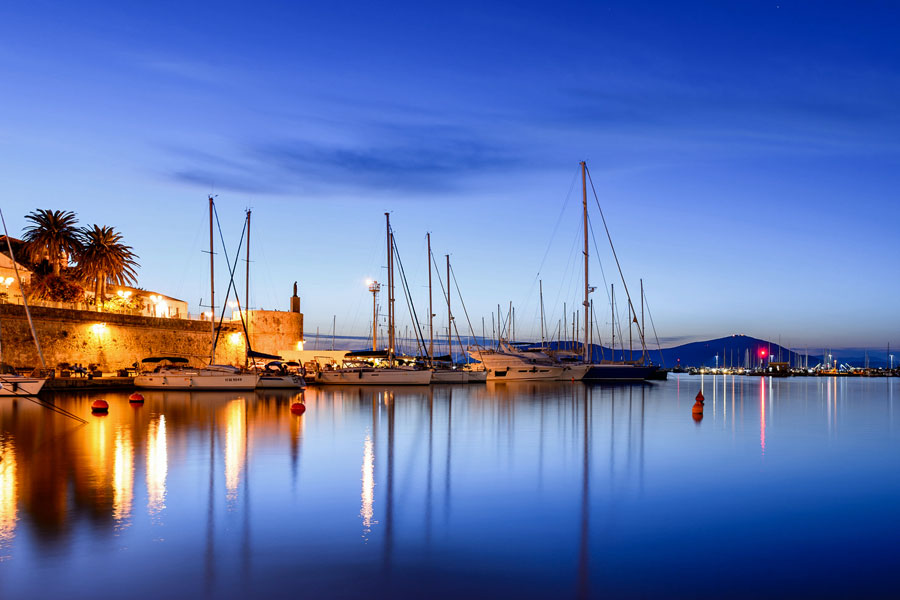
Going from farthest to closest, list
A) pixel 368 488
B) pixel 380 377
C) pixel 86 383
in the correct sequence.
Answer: pixel 380 377
pixel 86 383
pixel 368 488

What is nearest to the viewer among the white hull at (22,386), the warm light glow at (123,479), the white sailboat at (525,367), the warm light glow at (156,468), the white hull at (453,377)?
Answer: the warm light glow at (123,479)

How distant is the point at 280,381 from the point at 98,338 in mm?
13060

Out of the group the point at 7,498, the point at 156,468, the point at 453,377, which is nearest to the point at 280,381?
the point at 453,377

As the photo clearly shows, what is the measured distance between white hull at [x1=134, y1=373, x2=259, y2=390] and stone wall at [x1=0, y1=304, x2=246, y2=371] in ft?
20.0

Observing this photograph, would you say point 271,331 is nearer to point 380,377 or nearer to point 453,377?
point 453,377

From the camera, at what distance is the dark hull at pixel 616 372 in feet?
187

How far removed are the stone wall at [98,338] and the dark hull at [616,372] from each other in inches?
1093

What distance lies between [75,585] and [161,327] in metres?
48.7

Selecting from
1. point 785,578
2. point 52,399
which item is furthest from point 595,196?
point 785,578

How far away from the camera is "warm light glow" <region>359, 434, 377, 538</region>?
9414mm

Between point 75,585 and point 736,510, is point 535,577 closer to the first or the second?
point 75,585

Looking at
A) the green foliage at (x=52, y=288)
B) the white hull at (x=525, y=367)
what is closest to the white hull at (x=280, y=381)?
the green foliage at (x=52, y=288)

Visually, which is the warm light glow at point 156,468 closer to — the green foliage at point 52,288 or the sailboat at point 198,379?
the sailboat at point 198,379

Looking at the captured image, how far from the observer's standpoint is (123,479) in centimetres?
1215
